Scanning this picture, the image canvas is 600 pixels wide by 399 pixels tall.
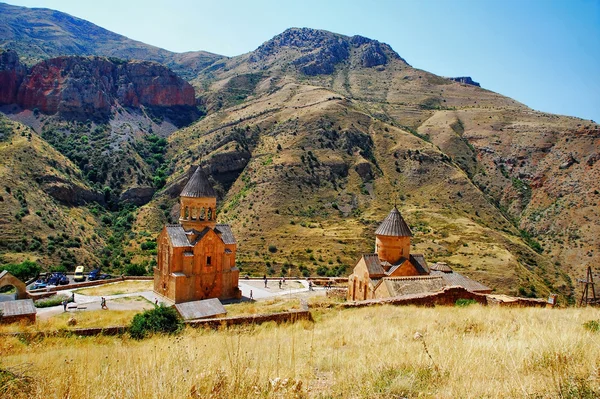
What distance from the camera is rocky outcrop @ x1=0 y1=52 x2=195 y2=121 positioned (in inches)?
3334

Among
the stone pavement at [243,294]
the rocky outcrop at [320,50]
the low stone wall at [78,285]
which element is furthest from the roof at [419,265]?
the rocky outcrop at [320,50]

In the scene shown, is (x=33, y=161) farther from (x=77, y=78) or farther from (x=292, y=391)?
(x=292, y=391)

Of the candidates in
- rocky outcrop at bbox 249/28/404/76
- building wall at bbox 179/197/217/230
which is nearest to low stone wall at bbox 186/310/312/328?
building wall at bbox 179/197/217/230

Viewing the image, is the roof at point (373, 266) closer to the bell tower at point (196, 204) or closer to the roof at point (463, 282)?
the roof at point (463, 282)

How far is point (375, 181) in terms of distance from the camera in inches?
2662

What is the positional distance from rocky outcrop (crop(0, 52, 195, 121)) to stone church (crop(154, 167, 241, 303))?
68.1 meters

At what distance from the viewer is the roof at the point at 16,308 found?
19723 millimetres

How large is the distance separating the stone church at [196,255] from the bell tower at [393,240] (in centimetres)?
1052

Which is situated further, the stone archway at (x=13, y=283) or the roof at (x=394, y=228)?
the roof at (x=394, y=228)

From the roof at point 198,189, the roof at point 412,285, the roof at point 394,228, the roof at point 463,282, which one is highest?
the roof at point 198,189

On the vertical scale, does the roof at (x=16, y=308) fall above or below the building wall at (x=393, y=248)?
below

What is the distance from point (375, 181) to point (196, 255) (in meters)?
43.4

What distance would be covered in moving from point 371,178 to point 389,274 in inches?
1742

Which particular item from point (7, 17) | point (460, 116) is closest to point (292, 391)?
point (460, 116)
